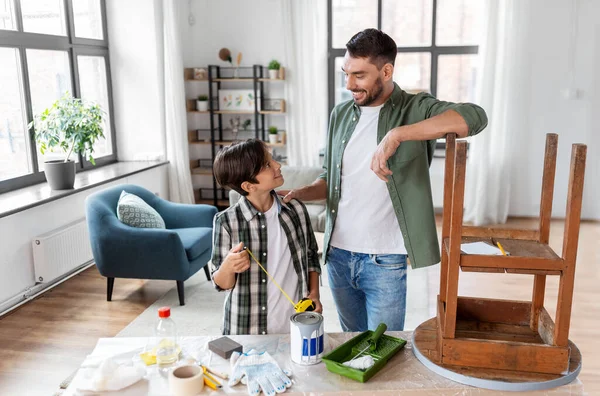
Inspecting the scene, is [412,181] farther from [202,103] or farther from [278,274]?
[202,103]

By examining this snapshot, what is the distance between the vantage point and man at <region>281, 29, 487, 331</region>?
67.9 inches

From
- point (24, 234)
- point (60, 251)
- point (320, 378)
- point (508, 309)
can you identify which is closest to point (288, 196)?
point (320, 378)

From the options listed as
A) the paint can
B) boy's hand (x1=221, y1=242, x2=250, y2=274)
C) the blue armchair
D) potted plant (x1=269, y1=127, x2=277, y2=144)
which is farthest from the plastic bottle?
potted plant (x1=269, y1=127, x2=277, y2=144)

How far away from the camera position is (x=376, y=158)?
4.97 ft

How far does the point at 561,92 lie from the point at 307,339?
17.5 ft

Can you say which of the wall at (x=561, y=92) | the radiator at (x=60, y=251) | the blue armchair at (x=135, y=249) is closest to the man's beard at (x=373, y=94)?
the blue armchair at (x=135, y=249)

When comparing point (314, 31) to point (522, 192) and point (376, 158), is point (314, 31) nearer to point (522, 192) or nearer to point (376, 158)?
point (522, 192)

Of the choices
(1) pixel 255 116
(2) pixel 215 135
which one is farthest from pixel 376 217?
(2) pixel 215 135

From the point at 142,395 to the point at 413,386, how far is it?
653 mm

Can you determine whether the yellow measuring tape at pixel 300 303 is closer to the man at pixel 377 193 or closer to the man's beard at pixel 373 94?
the man at pixel 377 193

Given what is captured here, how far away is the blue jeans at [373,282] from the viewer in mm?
1802

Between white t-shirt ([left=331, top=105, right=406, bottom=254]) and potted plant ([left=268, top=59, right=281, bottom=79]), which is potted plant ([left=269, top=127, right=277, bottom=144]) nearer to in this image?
potted plant ([left=268, top=59, right=281, bottom=79])

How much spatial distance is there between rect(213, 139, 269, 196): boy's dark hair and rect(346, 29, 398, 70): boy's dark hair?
419mm

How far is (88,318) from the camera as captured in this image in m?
3.53
